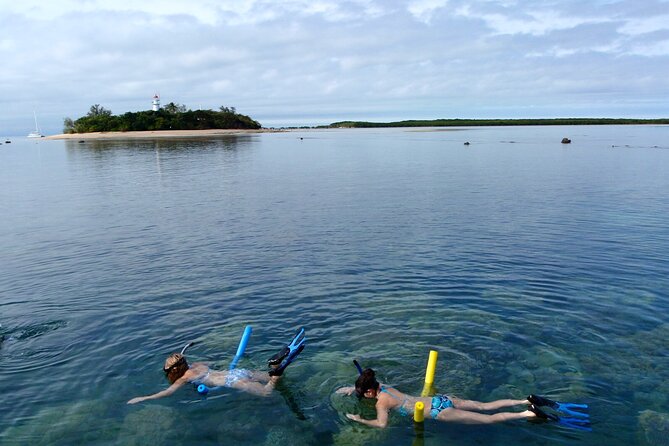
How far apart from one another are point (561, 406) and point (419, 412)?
3.35 m

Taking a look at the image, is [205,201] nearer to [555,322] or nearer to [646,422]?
[555,322]

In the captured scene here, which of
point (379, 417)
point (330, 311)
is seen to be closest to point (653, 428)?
point (379, 417)

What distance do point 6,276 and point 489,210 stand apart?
29.3 meters

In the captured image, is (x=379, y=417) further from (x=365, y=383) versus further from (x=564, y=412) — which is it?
(x=564, y=412)

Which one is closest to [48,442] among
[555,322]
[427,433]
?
[427,433]

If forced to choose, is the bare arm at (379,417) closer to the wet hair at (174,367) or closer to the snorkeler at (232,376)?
the snorkeler at (232,376)

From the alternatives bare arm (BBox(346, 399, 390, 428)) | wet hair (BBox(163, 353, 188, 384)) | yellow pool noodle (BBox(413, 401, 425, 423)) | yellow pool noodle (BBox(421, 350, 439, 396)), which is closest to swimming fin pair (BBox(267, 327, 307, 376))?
bare arm (BBox(346, 399, 390, 428))

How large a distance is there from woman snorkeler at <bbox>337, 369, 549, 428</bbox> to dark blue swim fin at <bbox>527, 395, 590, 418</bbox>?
15 cm

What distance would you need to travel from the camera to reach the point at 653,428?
11.6 meters

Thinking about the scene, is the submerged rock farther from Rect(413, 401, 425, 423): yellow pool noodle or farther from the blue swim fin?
Rect(413, 401, 425, 423): yellow pool noodle

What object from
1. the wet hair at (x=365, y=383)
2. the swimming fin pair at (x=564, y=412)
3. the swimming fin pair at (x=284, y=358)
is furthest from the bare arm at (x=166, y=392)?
the swimming fin pair at (x=564, y=412)

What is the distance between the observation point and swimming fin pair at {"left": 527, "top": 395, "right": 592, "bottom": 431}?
11.7 metres

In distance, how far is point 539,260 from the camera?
2397 cm

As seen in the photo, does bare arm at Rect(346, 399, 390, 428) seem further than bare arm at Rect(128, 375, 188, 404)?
No
